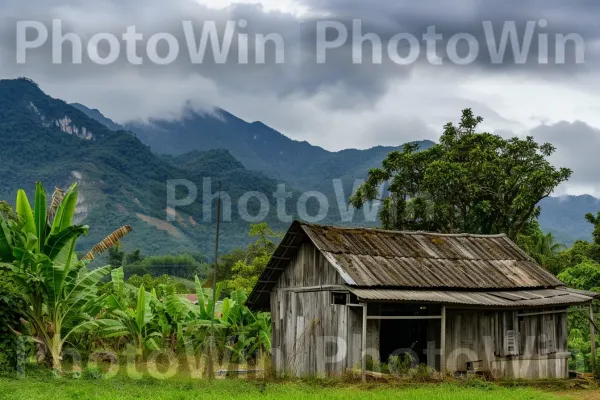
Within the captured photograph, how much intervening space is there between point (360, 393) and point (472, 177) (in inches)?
975

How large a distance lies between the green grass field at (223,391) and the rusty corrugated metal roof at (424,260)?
3.12 meters

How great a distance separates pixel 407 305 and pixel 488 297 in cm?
231

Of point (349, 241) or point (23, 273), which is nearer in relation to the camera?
point (23, 273)

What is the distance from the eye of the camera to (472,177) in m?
39.2

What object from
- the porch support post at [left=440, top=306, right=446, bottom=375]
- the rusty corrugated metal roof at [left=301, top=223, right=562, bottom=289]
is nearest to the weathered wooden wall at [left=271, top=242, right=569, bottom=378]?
the rusty corrugated metal roof at [left=301, top=223, right=562, bottom=289]

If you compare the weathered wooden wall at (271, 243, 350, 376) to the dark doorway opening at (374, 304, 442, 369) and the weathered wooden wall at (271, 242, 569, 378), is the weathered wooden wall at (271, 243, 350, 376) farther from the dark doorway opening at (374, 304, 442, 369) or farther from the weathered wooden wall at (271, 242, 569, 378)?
the dark doorway opening at (374, 304, 442, 369)

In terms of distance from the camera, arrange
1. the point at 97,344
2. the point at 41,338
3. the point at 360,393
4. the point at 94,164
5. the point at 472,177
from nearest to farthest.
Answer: the point at 360,393 → the point at 41,338 → the point at 97,344 → the point at 472,177 → the point at 94,164

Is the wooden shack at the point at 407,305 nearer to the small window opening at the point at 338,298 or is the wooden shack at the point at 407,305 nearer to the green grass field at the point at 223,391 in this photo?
the small window opening at the point at 338,298

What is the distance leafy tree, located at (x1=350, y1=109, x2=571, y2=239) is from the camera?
3834 cm

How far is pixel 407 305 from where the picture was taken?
21.6m

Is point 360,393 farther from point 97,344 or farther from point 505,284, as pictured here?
point 97,344

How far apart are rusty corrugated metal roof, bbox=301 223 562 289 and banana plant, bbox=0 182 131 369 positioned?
6329 mm

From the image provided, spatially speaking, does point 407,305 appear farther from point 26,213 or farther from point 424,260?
point 26,213

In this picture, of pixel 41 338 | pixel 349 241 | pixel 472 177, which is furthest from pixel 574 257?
pixel 41 338
